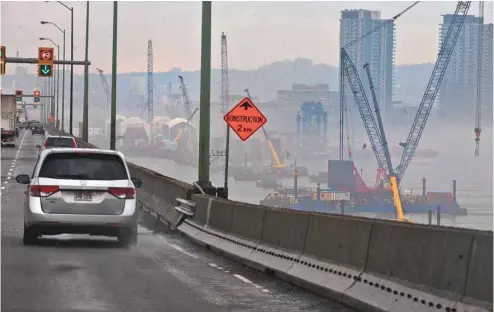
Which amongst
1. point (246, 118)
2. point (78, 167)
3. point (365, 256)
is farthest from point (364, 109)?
point (365, 256)

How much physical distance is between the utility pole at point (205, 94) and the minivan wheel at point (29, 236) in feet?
20.3

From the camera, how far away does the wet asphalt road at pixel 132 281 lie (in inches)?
464

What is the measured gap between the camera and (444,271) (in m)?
9.87

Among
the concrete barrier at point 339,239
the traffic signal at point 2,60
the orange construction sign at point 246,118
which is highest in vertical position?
the traffic signal at point 2,60

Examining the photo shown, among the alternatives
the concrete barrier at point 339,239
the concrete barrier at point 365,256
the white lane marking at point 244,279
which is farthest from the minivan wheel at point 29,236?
the concrete barrier at point 339,239

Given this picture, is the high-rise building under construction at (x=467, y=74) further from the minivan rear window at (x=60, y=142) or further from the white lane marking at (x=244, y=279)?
the white lane marking at (x=244, y=279)

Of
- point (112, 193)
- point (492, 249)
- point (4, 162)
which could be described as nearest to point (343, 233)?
point (492, 249)

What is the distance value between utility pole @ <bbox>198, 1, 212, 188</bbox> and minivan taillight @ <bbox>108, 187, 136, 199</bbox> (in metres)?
5.58

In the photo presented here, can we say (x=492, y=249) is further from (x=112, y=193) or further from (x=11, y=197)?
(x=11, y=197)

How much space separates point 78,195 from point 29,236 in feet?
3.82

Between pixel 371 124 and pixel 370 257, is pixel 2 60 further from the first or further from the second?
pixel 371 124

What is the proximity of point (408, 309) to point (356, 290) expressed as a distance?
67.4 inches

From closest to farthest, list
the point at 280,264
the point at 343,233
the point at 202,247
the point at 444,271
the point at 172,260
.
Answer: the point at 444,271, the point at 343,233, the point at 280,264, the point at 172,260, the point at 202,247

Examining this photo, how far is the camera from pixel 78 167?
1869 centimetres
